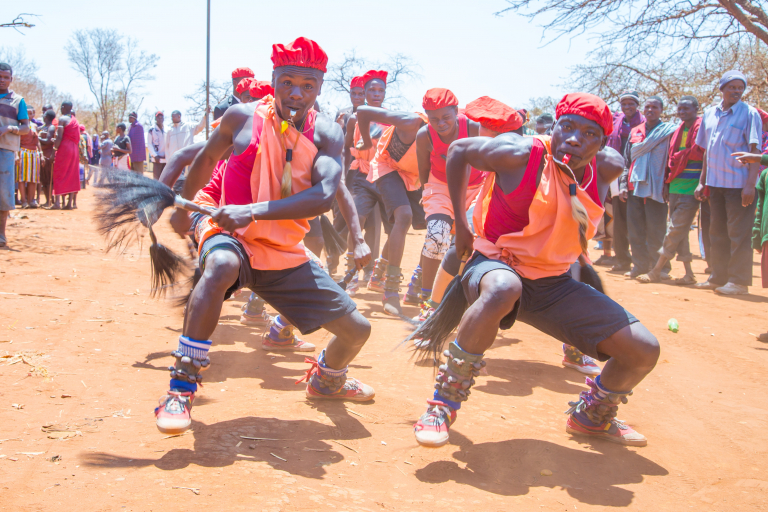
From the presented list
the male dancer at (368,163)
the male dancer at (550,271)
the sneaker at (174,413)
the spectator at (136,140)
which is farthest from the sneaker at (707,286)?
the spectator at (136,140)

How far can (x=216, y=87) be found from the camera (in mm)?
29344

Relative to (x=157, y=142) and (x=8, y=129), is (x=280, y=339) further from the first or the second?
(x=157, y=142)

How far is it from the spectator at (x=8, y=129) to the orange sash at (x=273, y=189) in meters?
5.71

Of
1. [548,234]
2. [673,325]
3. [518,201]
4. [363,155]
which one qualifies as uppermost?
[363,155]

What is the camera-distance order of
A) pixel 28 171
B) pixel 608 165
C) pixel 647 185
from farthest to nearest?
pixel 28 171 < pixel 647 185 < pixel 608 165

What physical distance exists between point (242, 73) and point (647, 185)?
581 cm

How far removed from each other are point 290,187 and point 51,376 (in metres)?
1.83

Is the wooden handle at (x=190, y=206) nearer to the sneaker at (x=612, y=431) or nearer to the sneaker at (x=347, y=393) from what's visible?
the sneaker at (x=347, y=393)

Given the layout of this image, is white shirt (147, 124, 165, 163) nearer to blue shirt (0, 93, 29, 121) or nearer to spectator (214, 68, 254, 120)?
blue shirt (0, 93, 29, 121)

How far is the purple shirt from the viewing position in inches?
644

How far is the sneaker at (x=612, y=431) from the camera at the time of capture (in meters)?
3.30

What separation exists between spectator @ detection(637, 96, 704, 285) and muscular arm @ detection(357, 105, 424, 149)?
414 cm

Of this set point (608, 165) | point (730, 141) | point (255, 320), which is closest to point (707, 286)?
point (730, 141)

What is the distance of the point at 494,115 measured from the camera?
17.3ft
